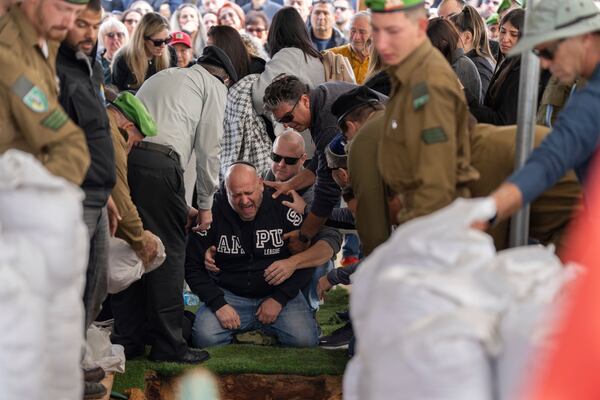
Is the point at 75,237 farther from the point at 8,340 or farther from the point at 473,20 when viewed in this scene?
the point at 473,20

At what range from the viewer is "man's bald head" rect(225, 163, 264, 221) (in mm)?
5590

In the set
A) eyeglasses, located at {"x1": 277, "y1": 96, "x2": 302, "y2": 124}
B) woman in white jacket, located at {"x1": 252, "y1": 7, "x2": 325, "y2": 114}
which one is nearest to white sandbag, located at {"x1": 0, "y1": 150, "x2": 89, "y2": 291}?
eyeglasses, located at {"x1": 277, "y1": 96, "x2": 302, "y2": 124}

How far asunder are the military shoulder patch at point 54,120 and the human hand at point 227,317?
2395mm

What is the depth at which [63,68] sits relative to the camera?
3.86 metres

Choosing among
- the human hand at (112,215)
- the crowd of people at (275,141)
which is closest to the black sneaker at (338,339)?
the crowd of people at (275,141)

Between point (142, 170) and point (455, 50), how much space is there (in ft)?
5.44

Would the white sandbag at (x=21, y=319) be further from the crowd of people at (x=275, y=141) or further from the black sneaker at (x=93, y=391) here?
the black sneaker at (x=93, y=391)

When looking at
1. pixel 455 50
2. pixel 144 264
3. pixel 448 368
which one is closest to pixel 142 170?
pixel 144 264

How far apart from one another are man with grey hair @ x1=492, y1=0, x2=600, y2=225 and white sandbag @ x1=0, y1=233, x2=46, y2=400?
1282 mm

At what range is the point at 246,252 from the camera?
5.68m

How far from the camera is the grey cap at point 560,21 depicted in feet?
10.3

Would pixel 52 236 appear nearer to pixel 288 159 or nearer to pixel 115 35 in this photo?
pixel 288 159

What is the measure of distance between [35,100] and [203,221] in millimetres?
2561

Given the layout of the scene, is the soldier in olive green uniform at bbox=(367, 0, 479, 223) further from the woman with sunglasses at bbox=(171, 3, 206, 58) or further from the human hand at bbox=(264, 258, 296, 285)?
the woman with sunglasses at bbox=(171, 3, 206, 58)
